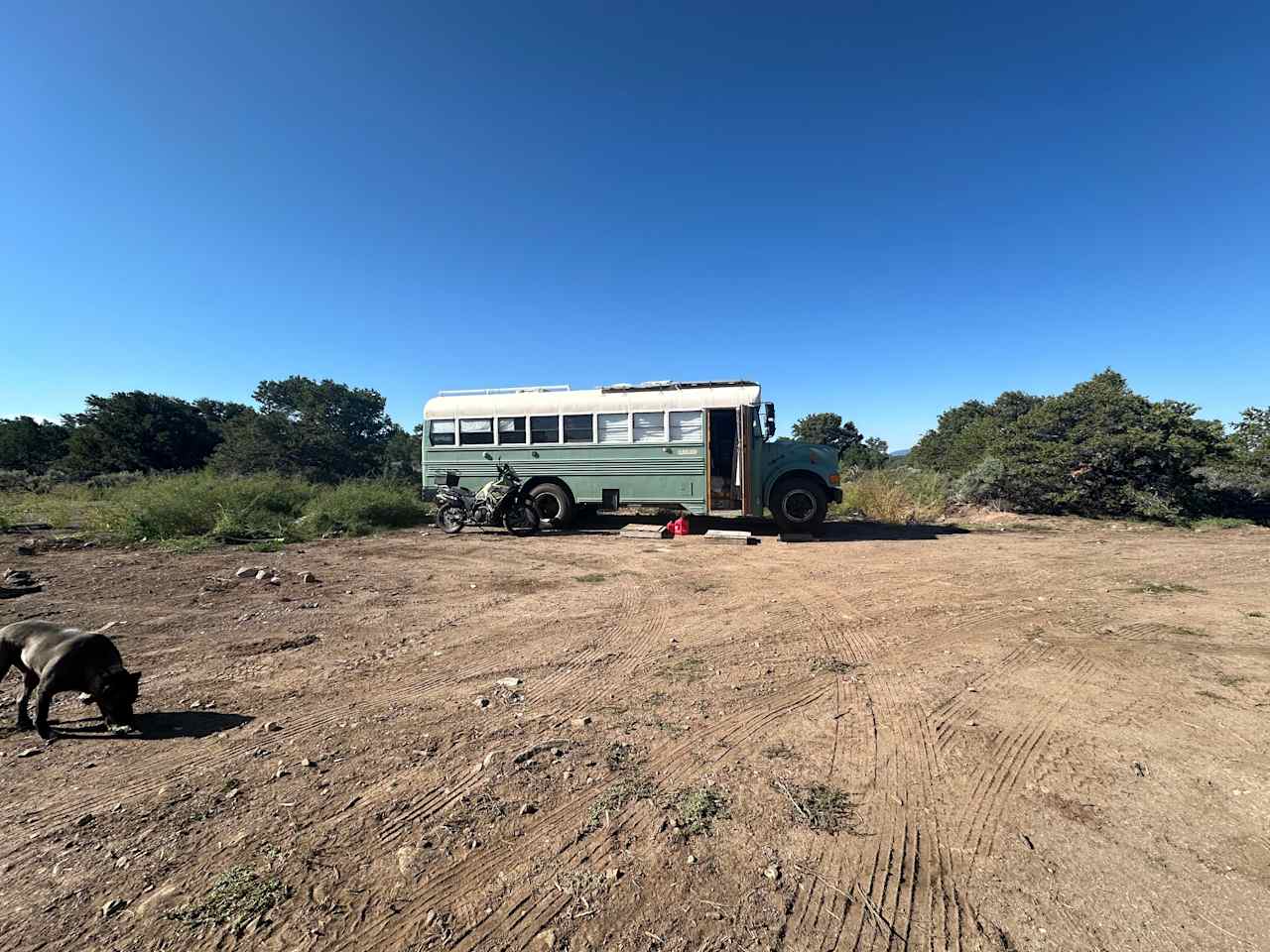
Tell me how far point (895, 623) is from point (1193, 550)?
24.2 ft

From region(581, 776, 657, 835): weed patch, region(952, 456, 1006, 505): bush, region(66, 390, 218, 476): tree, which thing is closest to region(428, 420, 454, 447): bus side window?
region(581, 776, 657, 835): weed patch

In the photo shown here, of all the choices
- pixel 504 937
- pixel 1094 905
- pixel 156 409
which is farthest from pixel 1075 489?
pixel 156 409

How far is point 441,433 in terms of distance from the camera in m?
12.4

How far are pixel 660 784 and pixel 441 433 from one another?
11.4 m

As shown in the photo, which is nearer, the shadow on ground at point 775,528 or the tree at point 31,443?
the shadow on ground at point 775,528

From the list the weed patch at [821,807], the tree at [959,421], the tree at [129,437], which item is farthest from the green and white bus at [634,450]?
the tree at [129,437]

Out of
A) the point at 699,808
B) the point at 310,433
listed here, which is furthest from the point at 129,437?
the point at 699,808

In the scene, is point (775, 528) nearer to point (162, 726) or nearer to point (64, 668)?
point (162, 726)

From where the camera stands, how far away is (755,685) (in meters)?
3.45

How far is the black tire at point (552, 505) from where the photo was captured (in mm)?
11430

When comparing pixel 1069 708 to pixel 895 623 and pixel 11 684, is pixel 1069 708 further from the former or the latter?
pixel 11 684

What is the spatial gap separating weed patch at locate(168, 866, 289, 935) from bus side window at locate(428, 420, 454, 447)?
11.2 metres

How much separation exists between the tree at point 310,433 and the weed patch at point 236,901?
24.8m

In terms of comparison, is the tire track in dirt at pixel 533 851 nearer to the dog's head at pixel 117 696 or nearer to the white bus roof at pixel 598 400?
the dog's head at pixel 117 696
